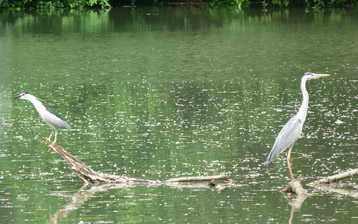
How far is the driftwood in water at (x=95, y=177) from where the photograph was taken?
36.1 feet

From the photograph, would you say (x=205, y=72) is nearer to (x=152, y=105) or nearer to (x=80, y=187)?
(x=152, y=105)

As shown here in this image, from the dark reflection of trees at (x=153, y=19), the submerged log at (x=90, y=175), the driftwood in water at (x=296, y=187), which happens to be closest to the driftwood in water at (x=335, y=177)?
the driftwood in water at (x=296, y=187)

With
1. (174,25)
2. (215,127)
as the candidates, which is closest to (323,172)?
(215,127)

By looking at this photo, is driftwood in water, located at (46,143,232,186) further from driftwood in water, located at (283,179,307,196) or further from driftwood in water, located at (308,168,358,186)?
driftwood in water, located at (308,168,358,186)

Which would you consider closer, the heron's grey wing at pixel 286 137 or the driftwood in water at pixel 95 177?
the heron's grey wing at pixel 286 137

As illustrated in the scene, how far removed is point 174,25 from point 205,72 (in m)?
14.3

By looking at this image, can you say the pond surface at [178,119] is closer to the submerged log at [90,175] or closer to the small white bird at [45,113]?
the submerged log at [90,175]

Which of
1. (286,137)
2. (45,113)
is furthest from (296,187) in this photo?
(45,113)

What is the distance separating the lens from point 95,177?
37.0ft

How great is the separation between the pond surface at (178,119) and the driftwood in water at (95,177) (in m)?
0.16

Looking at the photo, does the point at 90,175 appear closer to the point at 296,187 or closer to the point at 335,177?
the point at 296,187

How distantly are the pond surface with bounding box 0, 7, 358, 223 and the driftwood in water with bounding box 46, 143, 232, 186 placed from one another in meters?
0.16

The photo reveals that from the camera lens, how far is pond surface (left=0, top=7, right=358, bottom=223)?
10.2 metres

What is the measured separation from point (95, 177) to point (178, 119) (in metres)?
5.04
